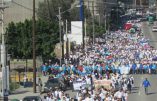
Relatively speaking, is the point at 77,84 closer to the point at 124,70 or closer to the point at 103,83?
the point at 103,83

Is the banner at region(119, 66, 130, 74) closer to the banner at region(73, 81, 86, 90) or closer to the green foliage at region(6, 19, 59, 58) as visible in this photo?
the banner at region(73, 81, 86, 90)

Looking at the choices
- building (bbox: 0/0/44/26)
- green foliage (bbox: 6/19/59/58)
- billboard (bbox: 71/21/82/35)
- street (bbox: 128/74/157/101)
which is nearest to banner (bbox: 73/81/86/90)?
street (bbox: 128/74/157/101)

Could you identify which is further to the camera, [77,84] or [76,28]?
[76,28]

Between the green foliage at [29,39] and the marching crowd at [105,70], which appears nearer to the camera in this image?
the marching crowd at [105,70]

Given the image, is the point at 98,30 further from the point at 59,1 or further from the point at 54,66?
the point at 54,66

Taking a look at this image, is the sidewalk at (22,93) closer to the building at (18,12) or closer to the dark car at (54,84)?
the dark car at (54,84)

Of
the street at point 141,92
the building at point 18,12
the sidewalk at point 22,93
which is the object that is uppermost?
the building at point 18,12

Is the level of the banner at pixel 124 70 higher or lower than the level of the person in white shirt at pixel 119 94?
higher

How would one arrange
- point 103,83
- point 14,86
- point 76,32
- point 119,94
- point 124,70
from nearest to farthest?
1. point 119,94
2. point 103,83
3. point 14,86
4. point 124,70
5. point 76,32

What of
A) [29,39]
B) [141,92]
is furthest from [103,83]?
[29,39]

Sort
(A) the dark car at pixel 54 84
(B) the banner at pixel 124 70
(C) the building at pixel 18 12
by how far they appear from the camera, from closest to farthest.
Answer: (A) the dark car at pixel 54 84 < (B) the banner at pixel 124 70 < (C) the building at pixel 18 12

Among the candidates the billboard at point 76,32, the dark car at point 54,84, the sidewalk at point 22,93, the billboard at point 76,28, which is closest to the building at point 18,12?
the billboard at point 76,32

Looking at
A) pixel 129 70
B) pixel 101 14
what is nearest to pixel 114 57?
pixel 129 70
